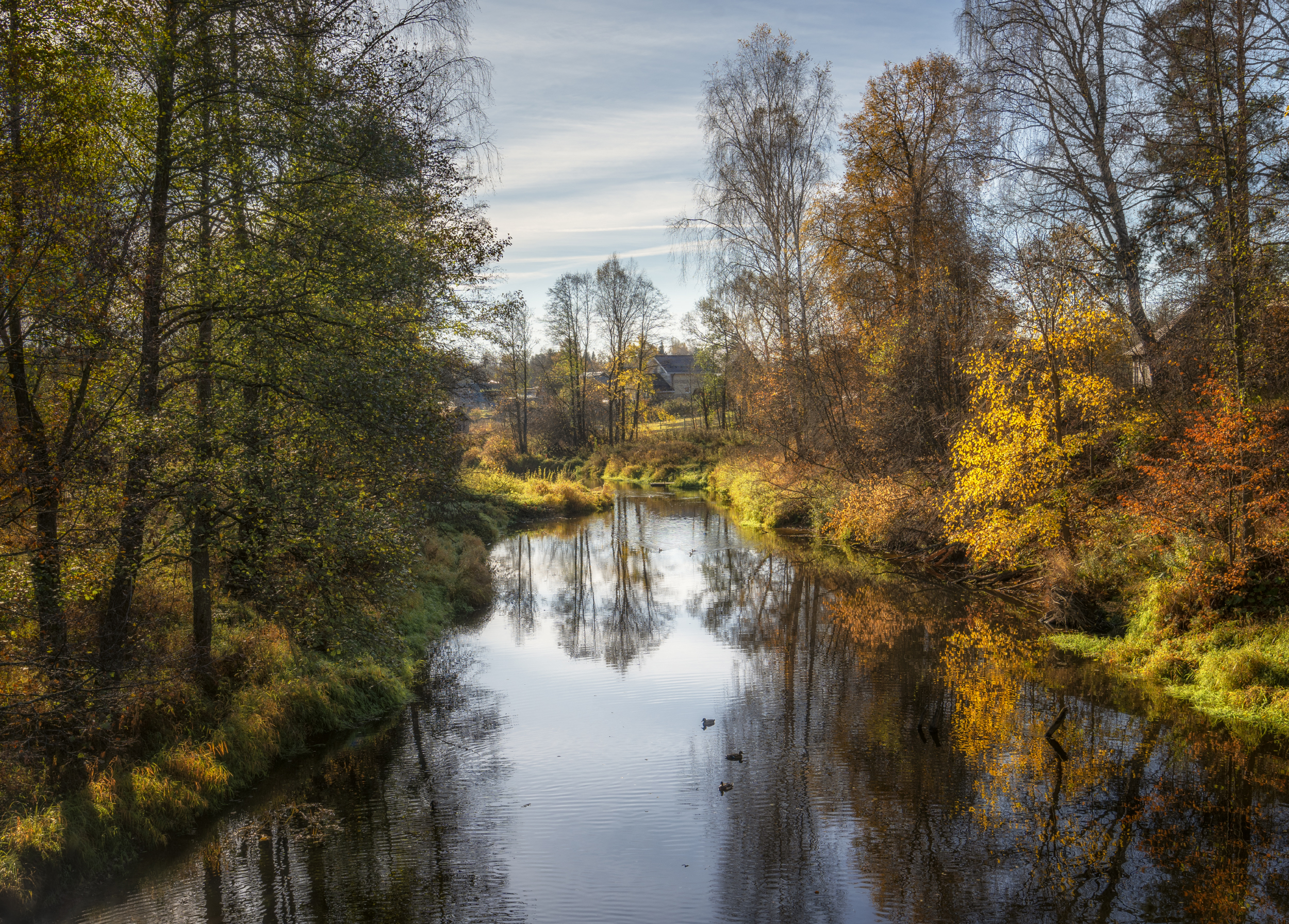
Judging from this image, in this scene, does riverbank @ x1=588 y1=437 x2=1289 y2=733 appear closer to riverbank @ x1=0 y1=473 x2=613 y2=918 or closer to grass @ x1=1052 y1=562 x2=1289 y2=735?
grass @ x1=1052 y1=562 x2=1289 y2=735

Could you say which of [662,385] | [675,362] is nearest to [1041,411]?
[662,385]

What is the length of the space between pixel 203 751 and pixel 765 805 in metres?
5.75

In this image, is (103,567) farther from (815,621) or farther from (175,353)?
(815,621)

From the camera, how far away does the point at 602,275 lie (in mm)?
48469

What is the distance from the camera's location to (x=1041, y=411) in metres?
12.7

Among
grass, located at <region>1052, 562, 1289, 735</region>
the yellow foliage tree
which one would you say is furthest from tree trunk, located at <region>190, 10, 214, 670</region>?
the yellow foliage tree

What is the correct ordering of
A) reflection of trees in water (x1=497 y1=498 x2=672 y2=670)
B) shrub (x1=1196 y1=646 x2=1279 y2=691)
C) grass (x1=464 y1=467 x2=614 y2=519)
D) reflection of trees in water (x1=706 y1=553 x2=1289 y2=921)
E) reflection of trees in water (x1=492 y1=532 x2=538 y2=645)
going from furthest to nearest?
1. grass (x1=464 y1=467 x2=614 y2=519)
2. reflection of trees in water (x1=492 y1=532 x2=538 y2=645)
3. reflection of trees in water (x1=497 y1=498 x2=672 y2=670)
4. shrub (x1=1196 y1=646 x2=1279 y2=691)
5. reflection of trees in water (x1=706 y1=553 x2=1289 y2=921)

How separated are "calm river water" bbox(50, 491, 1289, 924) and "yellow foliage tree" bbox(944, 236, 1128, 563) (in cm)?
209

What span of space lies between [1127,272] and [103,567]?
16.5 meters

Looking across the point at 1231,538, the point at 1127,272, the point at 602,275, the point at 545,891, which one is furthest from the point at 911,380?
the point at 602,275

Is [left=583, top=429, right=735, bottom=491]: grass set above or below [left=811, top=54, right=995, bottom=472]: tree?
below

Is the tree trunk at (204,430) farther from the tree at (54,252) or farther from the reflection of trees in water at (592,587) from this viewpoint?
the reflection of trees in water at (592,587)

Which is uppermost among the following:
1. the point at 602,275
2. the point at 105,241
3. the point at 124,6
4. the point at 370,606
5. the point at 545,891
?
the point at 602,275

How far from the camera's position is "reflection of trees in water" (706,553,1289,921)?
Answer: 242 inches
